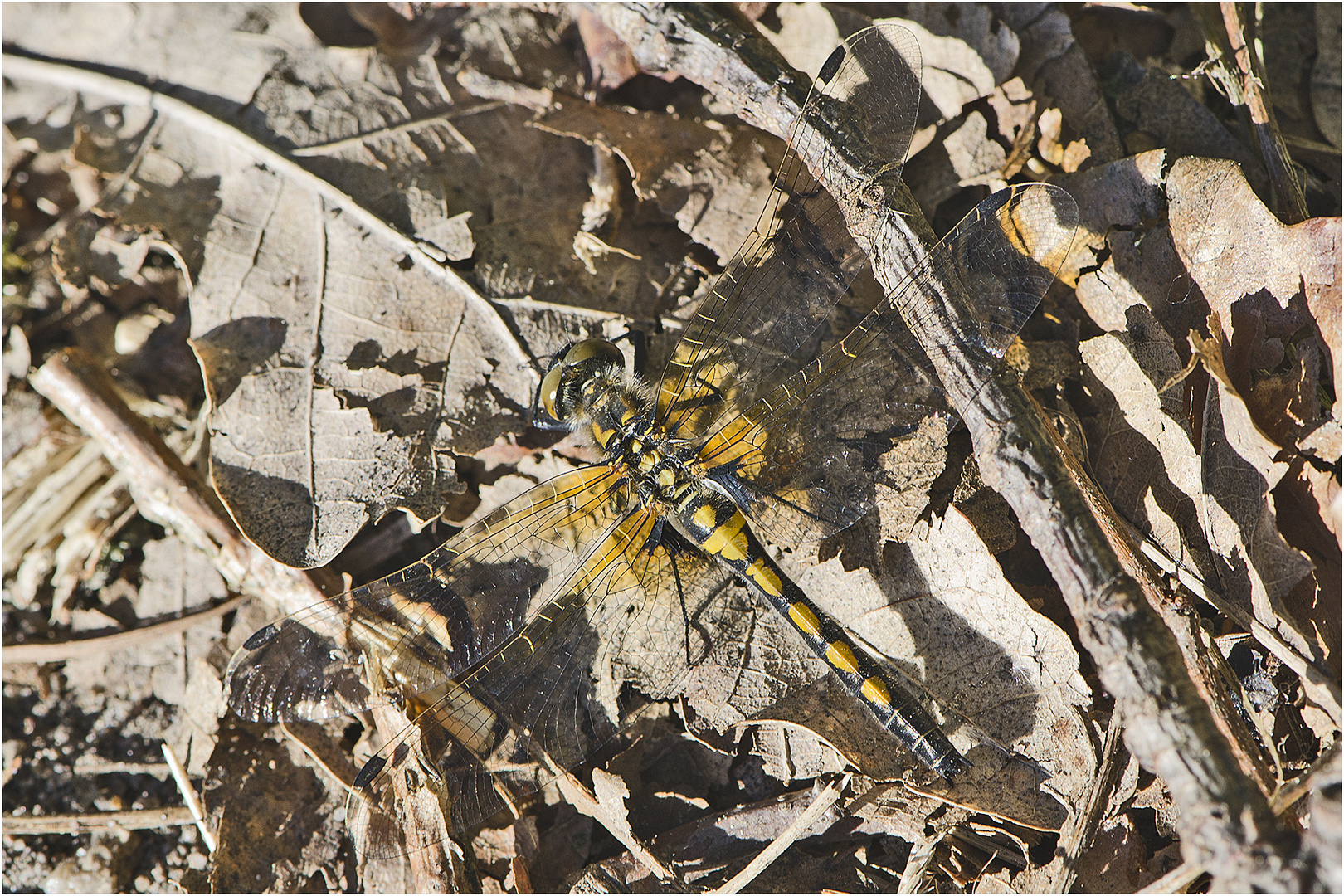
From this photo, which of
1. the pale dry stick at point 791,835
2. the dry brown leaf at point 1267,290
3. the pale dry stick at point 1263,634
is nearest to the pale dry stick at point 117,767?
the pale dry stick at point 791,835

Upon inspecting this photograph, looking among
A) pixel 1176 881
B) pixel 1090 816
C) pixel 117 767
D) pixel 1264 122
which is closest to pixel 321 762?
pixel 117 767

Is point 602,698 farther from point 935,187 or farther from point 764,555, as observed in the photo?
point 935,187

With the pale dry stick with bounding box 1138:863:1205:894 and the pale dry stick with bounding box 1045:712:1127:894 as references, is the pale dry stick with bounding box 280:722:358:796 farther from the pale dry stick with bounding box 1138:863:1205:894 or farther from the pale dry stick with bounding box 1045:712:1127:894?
the pale dry stick with bounding box 1138:863:1205:894

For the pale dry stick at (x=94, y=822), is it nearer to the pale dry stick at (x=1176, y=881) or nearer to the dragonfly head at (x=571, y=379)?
the dragonfly head at (x=571, y=379)

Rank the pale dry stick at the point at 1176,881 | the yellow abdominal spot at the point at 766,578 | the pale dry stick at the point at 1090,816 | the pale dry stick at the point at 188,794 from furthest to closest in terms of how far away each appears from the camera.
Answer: the pale dry stick at the point at 188,794
the yellow abdominal spot at the point at 766,578
the pale dry stick at the point at 1090,816
the pale dry stick at the point at 1176,881

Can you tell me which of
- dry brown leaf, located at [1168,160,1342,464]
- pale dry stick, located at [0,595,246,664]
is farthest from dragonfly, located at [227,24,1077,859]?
pale dry stick, located at [0,595,246,664]

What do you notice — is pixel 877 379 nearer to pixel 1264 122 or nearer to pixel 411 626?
pixel 1264 122

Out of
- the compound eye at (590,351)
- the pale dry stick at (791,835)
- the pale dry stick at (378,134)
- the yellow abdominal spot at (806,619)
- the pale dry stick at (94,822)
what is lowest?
the pale dry stick at (791,835)

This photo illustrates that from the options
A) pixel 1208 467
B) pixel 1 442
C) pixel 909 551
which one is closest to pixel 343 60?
pixel 1 442

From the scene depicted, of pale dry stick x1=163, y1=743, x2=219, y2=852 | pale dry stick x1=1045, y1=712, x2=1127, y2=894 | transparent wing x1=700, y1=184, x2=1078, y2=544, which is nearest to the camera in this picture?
pale dry stick x1=1045, y1=712, x2=1127, y2=894
